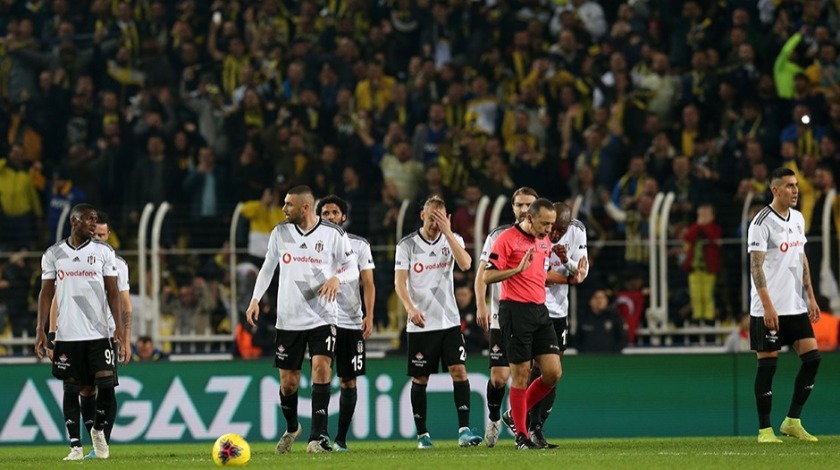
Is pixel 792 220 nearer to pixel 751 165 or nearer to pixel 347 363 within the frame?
pixel 347 363

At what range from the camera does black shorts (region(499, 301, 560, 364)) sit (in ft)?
39.4

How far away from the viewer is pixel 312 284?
1248cm

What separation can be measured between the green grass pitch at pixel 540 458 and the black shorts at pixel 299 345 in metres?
0.74

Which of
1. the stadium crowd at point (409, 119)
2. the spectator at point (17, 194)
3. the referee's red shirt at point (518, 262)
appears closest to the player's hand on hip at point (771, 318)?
the referee's red shirt at point (518, 262)

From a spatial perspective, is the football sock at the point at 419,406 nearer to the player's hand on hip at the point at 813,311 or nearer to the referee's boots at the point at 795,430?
the referee's boots at the point at 795,430

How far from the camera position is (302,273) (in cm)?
1249

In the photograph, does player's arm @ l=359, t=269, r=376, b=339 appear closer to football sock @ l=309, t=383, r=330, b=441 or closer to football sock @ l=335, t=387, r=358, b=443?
football sock @ l=335, t=387, r=358, b=443

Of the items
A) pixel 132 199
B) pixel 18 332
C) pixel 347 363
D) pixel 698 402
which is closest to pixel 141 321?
pixel 18 332

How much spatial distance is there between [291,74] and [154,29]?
2.82m

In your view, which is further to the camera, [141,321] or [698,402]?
[141,321]

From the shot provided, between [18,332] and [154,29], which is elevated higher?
[154,29]

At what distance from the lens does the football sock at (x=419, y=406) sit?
13680mm

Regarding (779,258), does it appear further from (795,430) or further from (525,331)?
(525,331)

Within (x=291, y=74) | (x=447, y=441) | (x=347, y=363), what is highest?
(x=291, y=74)
